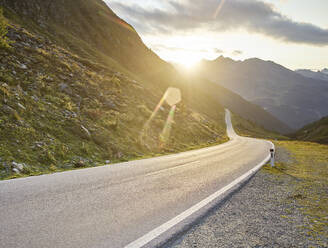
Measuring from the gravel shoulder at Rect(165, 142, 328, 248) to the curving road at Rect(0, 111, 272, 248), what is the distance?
507mm

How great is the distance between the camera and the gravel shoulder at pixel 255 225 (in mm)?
4449

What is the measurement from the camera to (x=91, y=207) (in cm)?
539

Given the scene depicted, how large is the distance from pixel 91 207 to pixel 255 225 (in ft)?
11.9

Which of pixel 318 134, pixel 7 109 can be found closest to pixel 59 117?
pixel 7 109

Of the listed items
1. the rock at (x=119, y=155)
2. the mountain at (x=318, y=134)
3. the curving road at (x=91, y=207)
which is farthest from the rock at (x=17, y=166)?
the mountain at (x=318, y=134)

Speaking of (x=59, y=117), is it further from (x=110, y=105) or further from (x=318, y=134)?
(x=318, y=134)

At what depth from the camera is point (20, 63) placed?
742 inches

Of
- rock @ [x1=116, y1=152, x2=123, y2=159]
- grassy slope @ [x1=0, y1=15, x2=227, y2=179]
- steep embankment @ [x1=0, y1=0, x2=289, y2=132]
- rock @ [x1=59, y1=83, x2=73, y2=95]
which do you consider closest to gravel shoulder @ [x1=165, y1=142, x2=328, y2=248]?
grassy slope @ [x1=0, y1=15, x2=227, y2=179]

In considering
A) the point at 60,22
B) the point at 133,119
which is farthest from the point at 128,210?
the point at 60,22

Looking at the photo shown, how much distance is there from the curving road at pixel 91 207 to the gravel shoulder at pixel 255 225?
51 centimetres

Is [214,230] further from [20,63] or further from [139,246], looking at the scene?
[20,63]

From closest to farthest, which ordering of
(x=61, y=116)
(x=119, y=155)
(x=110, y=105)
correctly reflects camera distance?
(x=119, y=155)
(x=61, y=116)
(x=110, y=105)

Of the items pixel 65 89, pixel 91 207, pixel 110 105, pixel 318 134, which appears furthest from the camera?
pixel 318 134

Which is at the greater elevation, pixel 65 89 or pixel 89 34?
pixel 89 34
